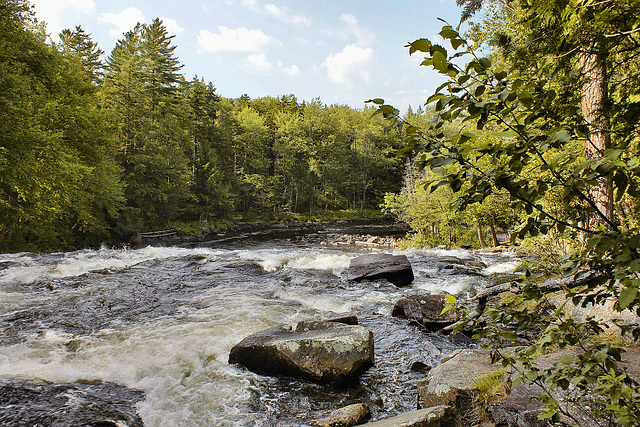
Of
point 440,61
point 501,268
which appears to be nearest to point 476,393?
point 440,61

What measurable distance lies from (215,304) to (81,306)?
114 inches

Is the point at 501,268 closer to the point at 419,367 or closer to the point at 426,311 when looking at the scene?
the point at 426,311

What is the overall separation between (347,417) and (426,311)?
3.82 meters

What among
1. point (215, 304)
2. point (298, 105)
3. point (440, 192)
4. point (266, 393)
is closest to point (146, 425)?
point (266, 393)

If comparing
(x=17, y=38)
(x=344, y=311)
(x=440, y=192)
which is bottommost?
(x=344, y=311)

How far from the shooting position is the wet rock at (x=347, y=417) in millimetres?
3832

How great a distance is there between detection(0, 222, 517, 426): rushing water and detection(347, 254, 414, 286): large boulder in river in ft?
1.63

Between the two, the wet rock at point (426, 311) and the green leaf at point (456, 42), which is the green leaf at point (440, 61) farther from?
the wet rock at point (426, 311)

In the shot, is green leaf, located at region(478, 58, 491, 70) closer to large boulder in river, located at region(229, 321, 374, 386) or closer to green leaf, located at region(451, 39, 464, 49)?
green leaf, located at region(451, 39, 464, 49)

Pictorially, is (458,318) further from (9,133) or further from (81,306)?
(9,133)

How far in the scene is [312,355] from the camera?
5.05 metres

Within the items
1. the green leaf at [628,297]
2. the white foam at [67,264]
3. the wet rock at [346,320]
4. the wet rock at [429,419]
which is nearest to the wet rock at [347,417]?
the wet rock at [429,419]

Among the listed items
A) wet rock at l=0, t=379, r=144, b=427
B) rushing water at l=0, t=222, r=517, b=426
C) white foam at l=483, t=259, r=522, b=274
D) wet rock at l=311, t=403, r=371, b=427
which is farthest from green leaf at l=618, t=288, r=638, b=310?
white foam at l=483, t=259, r=522, b=274

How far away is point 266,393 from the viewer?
465 cm
